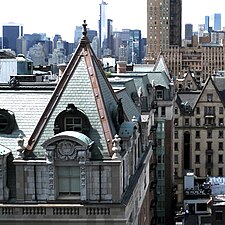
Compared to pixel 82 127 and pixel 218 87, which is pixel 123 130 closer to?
pixel 82 127

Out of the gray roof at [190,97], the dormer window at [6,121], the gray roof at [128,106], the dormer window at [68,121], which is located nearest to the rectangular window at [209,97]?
the gray roof at [190,97]

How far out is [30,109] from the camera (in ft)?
129

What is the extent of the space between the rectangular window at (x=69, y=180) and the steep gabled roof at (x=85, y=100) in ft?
5.51

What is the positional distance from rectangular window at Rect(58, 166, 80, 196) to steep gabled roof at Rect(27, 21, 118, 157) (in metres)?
1.68

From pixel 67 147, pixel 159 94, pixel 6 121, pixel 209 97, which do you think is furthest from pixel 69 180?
pixel 209 97

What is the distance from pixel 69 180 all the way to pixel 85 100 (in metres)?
4.98

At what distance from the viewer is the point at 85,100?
36906 millimetres

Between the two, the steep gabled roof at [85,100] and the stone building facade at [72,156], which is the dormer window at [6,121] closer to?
the stone building facade at [72,156]

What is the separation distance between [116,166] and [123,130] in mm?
3859

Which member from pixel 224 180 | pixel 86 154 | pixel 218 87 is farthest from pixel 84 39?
pixel 218 87

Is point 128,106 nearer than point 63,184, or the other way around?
point 63,184

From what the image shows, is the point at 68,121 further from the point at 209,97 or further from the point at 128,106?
the point at 209,97

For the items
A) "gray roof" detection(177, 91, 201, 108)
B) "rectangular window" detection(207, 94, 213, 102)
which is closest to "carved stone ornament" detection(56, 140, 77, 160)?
"rectangular window" detection(207, 94, 213, 102)

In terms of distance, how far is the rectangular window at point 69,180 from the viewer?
3450cm
